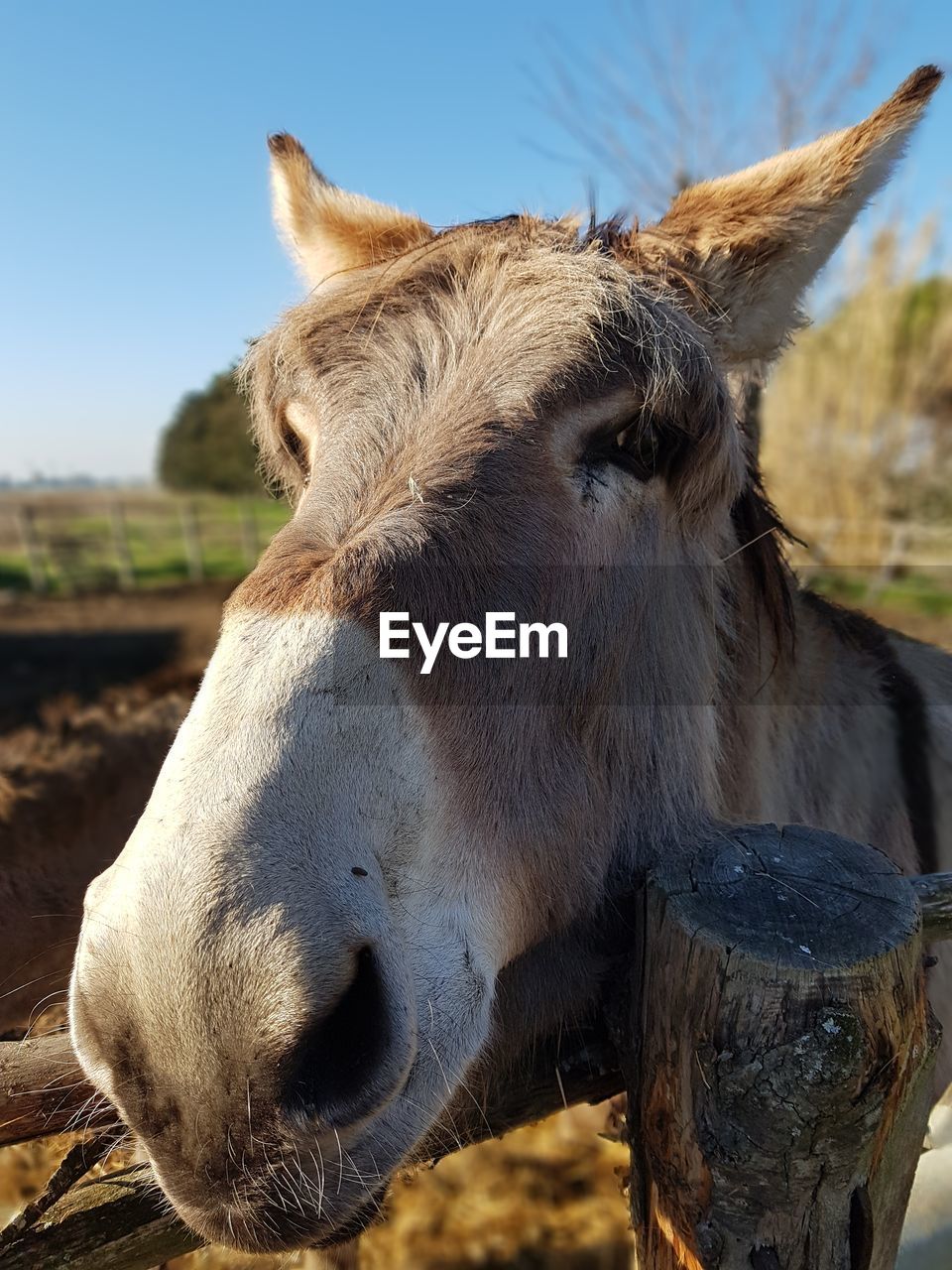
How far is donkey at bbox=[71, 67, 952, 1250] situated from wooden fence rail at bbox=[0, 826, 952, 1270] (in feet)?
1.03

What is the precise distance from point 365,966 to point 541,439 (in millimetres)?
1074

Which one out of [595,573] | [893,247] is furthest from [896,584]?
[595,573]

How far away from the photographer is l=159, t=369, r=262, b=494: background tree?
100.0 feet

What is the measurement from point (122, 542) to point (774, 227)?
24.7 meters

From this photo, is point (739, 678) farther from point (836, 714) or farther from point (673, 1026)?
point (673, 1026)

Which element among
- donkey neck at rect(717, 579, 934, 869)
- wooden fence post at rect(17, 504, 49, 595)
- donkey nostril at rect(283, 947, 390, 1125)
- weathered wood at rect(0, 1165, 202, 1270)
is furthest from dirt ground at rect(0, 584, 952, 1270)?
wooden fence post at rect(17, 504, 49, 595)

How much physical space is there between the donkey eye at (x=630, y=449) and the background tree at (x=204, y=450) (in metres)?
27.8

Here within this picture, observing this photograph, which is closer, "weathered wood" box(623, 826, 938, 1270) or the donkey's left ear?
"weathered wood" box(623, 826, 938, 1270)

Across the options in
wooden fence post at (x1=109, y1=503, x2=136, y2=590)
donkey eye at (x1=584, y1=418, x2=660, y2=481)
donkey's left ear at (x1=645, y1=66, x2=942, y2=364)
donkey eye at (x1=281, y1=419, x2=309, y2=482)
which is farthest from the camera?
wooden fence post at (x1=109, y1=503, x2=136, y2=590)

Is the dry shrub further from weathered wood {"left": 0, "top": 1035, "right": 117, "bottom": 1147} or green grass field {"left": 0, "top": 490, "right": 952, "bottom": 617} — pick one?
weathered wood {"left": 0, "top": 1035, "right": 117, "bottom": 1147}

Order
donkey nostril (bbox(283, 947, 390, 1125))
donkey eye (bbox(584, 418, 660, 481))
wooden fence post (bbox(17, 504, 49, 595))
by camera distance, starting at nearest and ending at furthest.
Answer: donkey nostril (bbox(283, 947, 390, 1125)) → donkey eye (bbox(584, 418, 660, 481)) → wooden fence post (bbox(17, 504, 49, 595))

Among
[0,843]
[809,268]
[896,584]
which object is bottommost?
[896,584]

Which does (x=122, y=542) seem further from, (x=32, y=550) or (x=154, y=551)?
(x=154, y=551)

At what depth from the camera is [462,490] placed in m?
1.58
